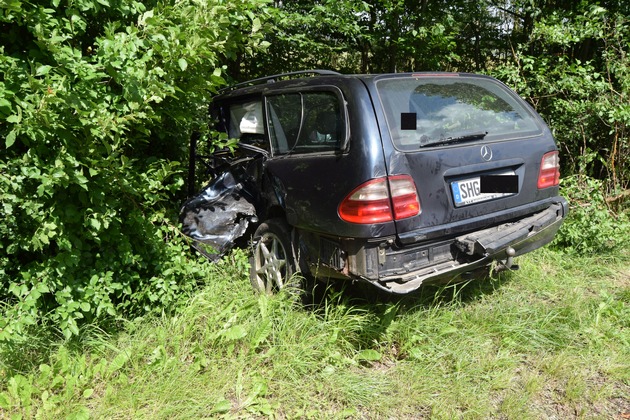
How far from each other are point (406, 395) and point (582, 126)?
4.39m

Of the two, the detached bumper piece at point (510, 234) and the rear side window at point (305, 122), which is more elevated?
the rear side window at point (305, 122)

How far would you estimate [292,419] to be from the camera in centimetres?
264

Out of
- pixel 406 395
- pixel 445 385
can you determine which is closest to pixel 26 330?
pixel 406 395

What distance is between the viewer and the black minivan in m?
2.95

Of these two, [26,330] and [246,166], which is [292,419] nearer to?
[26,330]

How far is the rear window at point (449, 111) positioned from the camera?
10.3 ft

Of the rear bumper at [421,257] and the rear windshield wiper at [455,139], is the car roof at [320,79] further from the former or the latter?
the rear bumper at [421,257]

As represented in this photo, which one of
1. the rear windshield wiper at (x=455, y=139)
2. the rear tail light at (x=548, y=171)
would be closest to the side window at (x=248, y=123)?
the rear windshield wiper at (x=455, y=139)

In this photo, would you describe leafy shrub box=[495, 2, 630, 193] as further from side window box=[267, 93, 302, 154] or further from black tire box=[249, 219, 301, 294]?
black tire box=[249, 219, 301, 294]

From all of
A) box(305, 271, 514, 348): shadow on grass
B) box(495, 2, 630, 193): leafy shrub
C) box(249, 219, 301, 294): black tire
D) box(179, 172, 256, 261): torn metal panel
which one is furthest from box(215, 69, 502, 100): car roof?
box(495, 2, 630, 193): leafy shrub

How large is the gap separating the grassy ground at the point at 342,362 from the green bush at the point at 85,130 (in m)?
0.33

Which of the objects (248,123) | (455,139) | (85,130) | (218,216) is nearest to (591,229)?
(455,139)

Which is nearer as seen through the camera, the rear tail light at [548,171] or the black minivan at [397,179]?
the black minivan at [397,179]

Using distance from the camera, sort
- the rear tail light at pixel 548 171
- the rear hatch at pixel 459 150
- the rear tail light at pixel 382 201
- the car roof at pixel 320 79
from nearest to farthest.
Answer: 1. the rear tail light at pixel 382 201
2. the rear hatch at pixel 459 150
3. the car roof at pixel 320 79
4. the rear tail light at pixel 548 171
